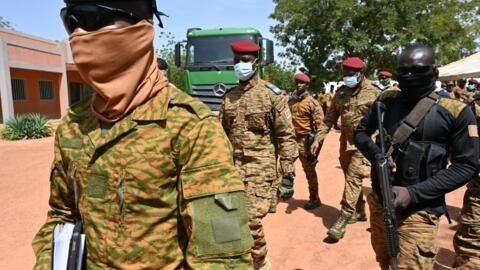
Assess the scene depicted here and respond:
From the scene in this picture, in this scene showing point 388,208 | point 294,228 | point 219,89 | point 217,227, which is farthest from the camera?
point 219,89

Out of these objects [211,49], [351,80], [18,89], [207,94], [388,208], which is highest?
[211,49]

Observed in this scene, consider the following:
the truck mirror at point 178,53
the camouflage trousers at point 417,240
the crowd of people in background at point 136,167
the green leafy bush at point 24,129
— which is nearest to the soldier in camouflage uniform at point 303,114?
the camouflage trousers at point 417,240

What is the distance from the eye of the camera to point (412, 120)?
243cm

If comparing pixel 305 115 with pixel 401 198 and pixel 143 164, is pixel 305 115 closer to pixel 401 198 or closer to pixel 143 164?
pixel 401 198

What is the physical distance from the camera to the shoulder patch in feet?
7.81

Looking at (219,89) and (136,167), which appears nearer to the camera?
(136,167)

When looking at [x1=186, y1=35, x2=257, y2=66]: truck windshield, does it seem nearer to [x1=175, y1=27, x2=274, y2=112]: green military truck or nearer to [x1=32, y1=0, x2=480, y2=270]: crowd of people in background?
[x1=175, y1=27, x2=274, y2=112]: green military truck

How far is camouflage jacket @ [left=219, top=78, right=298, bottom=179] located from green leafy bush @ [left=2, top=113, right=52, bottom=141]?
1228cm

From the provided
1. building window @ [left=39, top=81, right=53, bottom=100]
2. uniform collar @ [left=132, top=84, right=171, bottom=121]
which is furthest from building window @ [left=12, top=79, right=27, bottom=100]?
uniform collar @ [left=132, top=84, right=171, bottom=121]

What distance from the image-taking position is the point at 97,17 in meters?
1.23

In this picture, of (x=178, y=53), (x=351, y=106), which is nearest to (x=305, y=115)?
(x=351, y=106)

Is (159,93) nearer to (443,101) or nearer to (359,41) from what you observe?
(443,101)

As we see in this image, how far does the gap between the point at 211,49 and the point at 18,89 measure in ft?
46.5

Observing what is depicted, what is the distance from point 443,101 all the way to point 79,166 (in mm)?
2040
